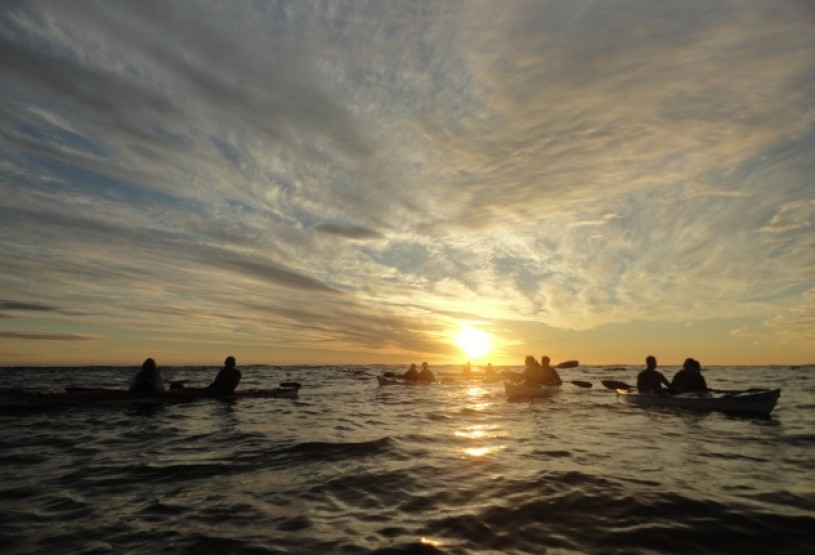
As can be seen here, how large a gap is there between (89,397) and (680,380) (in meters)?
27.8

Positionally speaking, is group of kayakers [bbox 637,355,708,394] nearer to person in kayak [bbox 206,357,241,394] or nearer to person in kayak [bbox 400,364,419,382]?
person in kayak [bbox 206,357,241,394]

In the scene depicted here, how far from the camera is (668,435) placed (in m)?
13.0

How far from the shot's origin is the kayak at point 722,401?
16797 millimetres

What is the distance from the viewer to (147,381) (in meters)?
20.7

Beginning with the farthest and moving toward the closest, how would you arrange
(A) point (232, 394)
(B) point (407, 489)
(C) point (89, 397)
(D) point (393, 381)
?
(D) point (393, 381), (A) point (232, 394), (C) point (89, 397), (B) point (407, 489)

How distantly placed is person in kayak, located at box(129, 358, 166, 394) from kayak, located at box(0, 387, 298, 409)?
0.69ft

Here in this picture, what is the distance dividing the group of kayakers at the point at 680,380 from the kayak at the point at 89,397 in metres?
22.5

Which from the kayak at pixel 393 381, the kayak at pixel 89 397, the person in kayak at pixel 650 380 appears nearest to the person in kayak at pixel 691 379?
the person in kayak at pixel 650 380

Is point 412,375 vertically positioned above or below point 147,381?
above

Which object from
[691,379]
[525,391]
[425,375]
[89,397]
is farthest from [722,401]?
[425,375]

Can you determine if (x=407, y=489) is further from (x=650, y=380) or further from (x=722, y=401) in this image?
(x=650, y=380)

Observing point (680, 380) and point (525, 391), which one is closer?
point (680, 380)

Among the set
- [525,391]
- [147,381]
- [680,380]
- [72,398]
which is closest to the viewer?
[72,398]

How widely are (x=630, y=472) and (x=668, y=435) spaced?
5638mm
